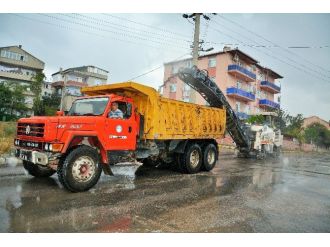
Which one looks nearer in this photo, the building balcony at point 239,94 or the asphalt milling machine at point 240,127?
the asphalt milling machine at point 240,127

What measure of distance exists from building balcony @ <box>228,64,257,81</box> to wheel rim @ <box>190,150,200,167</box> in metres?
33.2

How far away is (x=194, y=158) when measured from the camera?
35.7ft

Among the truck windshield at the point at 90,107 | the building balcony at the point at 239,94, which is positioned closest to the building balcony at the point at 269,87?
the building balcony at the point at 239,94

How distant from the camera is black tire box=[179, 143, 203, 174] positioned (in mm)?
10406

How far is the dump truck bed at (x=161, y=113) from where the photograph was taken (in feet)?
29.3

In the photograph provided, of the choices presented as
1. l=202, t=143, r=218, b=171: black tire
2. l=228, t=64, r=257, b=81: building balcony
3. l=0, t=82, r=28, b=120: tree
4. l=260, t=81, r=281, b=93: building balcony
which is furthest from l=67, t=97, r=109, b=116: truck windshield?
l=260, t=81, r=281, b=93: building balcony

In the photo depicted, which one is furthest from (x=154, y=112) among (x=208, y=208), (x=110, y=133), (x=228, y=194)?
(x=208, y=208)

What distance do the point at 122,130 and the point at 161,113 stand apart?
1615 millimetres

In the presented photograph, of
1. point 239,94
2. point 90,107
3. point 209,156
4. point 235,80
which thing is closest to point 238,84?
point 235,80

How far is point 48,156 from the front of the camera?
6.61m

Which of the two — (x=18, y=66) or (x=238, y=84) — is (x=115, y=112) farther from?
(x=18, y=66)

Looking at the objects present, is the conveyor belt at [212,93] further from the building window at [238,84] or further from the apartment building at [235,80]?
the building window at [238,84]

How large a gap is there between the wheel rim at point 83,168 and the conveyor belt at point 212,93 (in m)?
6.99

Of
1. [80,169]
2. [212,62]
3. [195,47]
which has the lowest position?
[80,169]
